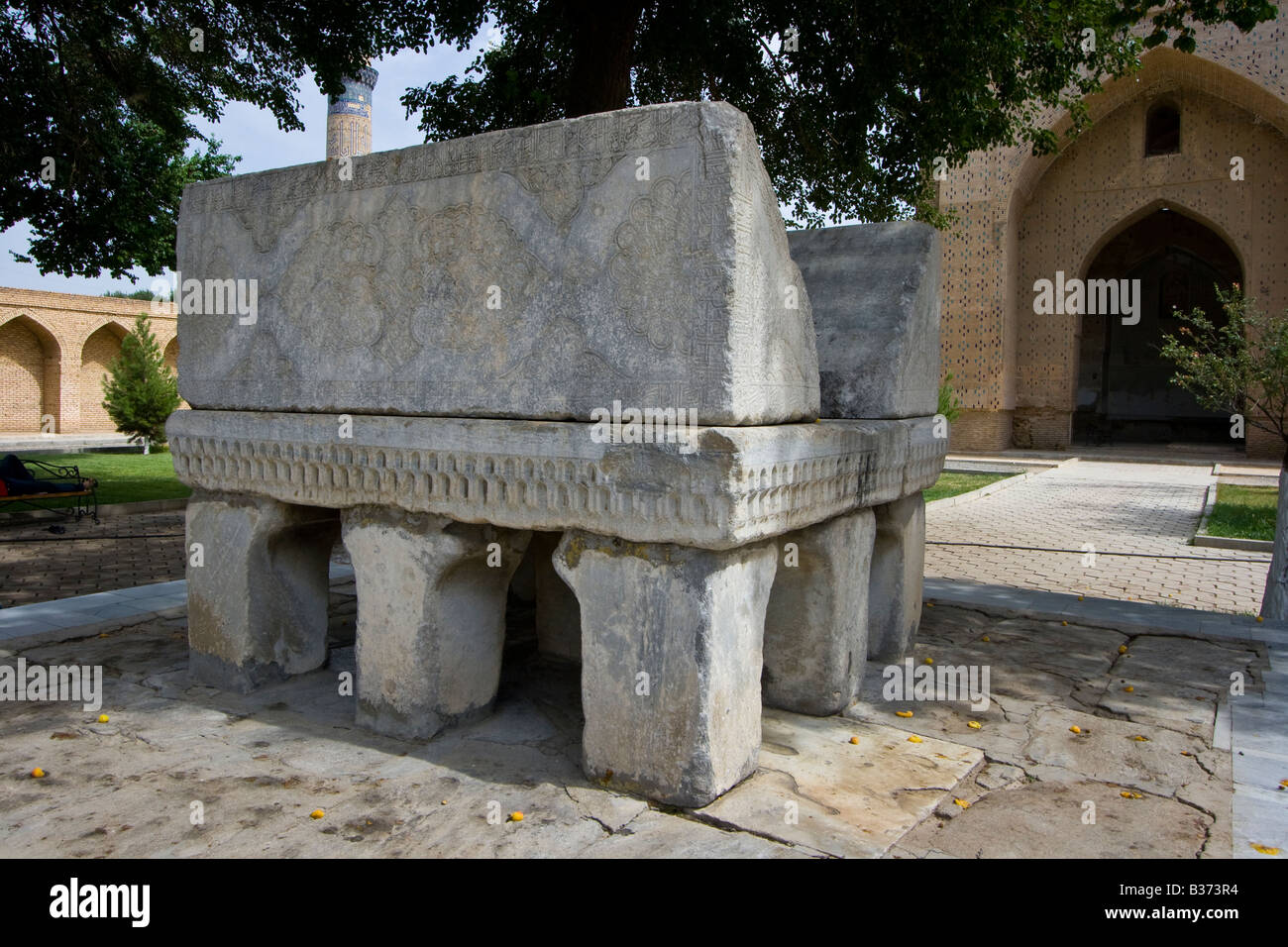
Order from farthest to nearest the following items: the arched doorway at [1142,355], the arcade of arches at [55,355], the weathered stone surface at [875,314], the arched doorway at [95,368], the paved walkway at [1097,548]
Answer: the arched doorway at [95,368]
the arched doorway at [1142,355]
the arcade of arches at [55,355]
the paved walkway at [1097,548]
the weathered stone surface at [875,314]

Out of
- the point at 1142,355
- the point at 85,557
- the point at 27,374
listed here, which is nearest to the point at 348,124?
the point at 27,374

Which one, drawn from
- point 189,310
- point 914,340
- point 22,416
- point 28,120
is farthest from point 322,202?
point 22,416

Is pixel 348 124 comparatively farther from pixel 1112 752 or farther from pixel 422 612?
pixel 1112 752

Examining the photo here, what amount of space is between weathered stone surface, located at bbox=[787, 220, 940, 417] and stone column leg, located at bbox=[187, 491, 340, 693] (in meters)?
2.18

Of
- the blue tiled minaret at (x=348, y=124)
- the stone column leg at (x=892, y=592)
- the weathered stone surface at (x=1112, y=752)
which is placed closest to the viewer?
the weathered stone surface at (x=1112, y=752)

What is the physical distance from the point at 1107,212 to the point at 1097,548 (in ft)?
45.3

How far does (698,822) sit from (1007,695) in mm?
1810

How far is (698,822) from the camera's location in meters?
2.59

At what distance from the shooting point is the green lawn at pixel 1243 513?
8906 millimetres

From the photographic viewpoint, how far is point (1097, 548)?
8500mm

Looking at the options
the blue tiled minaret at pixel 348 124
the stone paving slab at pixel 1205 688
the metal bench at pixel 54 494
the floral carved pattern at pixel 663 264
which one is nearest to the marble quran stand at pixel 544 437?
the floral carved pattern at pixel 663 264

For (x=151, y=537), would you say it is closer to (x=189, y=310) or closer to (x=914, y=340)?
(x=189, y=310)

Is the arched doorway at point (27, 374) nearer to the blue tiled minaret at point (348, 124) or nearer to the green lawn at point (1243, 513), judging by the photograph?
the blue tiled minaret at point (348, 124)

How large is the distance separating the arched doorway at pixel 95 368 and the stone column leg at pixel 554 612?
78.0 ft
